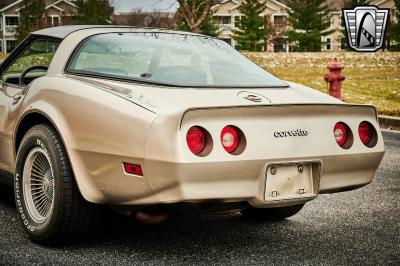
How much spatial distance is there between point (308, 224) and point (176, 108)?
1.69m

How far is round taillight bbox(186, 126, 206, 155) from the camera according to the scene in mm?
3242

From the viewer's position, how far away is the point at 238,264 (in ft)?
11.7

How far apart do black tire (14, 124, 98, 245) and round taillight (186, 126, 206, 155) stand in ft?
2.58

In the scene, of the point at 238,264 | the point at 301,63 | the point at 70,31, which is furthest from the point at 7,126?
the point at 301,63

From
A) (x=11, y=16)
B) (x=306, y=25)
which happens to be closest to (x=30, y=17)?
(x=11, y=16)

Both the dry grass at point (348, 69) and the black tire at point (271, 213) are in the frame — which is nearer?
the black tire at point (271, 213)

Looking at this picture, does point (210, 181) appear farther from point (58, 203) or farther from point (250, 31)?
point (250, 31)

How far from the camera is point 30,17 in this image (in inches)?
2237

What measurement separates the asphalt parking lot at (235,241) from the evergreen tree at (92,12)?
49.6 m

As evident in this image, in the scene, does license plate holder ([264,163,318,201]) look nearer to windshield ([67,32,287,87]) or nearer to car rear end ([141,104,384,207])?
car rear end ([141,104,384,207])

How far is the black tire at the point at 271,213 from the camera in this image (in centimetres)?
453

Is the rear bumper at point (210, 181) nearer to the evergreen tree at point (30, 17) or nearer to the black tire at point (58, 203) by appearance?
the black tire at point (58, 203)
